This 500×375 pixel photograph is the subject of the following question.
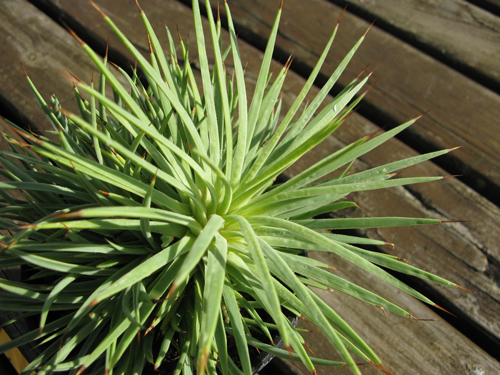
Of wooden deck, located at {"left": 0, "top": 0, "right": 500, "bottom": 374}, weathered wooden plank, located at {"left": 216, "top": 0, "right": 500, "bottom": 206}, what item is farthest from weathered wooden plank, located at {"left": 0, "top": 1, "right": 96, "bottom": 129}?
weathered wooden plank, located at {"left": 216, "top": 0, "right": 500, "bottom": 206}

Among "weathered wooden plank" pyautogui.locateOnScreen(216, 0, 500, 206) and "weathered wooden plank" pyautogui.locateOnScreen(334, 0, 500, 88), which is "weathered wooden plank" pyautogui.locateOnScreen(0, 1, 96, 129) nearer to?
"weathered wooden plank" pyautogui.locateOnScreen(216, 0, 500, 206)

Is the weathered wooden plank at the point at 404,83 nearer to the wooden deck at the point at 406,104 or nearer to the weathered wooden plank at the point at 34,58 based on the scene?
the wooden deck at the point at 406,104

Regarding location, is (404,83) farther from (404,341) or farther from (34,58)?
(34,58)

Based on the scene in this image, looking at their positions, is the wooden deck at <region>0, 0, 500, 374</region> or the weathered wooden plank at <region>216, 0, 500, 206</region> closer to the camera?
the wooden deck at <region>0, 0, 500, 374</region>

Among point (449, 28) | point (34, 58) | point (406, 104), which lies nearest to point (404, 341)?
point (406, 104)

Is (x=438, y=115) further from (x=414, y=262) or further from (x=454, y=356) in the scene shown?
(x=454, y=356)

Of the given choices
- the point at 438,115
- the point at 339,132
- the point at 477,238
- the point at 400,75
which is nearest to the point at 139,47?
the point at 339,132
